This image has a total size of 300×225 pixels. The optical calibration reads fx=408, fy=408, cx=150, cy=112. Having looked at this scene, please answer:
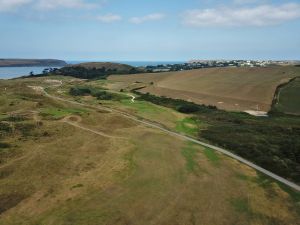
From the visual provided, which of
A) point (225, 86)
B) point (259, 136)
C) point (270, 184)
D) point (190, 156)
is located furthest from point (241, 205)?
point (225, 86)

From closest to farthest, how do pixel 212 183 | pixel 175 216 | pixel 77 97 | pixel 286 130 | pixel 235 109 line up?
pixel 175 216, pixel 212 183, pixel 286 130, pixel 235 109, pixel 77 97

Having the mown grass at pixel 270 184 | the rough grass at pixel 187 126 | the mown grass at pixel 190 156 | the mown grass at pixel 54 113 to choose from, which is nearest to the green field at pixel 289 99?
the rough grass at pixel 187 126

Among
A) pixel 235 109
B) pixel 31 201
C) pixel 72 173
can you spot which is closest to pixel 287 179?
pixel 72 173

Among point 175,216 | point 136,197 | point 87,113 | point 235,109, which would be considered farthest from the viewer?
point 235,109

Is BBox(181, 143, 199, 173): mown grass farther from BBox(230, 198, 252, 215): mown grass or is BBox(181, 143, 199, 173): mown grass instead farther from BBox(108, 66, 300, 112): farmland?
BBox(108, 66, 300, 112): farmland

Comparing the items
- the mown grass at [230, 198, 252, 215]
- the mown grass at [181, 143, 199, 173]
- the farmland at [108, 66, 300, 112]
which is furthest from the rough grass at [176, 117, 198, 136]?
the mown grass at [230, 198, 252, 215]

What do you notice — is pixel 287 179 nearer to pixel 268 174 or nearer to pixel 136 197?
pixel 268 174

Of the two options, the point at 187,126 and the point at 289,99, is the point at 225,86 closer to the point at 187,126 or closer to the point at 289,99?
the point at 289,99
